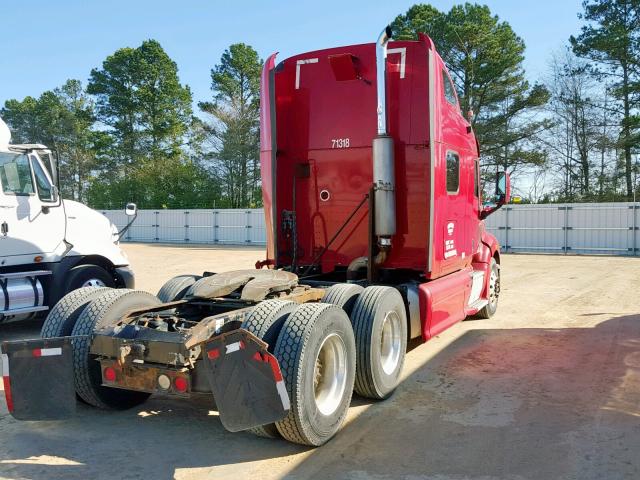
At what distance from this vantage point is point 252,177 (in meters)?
41.8

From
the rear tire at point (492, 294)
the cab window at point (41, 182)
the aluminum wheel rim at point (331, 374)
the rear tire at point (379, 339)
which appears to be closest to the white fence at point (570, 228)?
the rear tire at point (492, 294)

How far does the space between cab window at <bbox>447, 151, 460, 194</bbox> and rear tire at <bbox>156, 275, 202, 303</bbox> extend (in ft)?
10.2

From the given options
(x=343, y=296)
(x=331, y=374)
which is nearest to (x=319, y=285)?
(x=343, y=296)

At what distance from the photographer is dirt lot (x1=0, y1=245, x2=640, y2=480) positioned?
3840mm

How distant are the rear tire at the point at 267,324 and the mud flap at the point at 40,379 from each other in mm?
1296

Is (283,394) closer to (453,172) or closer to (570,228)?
(453,172)

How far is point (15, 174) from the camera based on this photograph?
7.86 metres

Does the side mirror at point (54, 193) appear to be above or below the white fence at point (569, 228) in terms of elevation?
above

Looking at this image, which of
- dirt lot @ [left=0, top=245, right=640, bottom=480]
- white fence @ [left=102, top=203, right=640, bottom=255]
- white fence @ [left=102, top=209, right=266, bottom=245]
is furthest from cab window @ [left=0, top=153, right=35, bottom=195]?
white fence @ [left=102, top=209, right=266, bottom=245]

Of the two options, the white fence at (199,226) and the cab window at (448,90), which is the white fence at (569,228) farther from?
the cab window at (448,90)

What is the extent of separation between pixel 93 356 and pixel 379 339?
92.8 inches

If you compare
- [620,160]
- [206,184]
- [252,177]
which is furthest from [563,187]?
[206,184]

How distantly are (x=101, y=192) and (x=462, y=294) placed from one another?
40898 mm

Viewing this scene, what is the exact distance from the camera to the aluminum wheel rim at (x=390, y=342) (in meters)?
5.46
